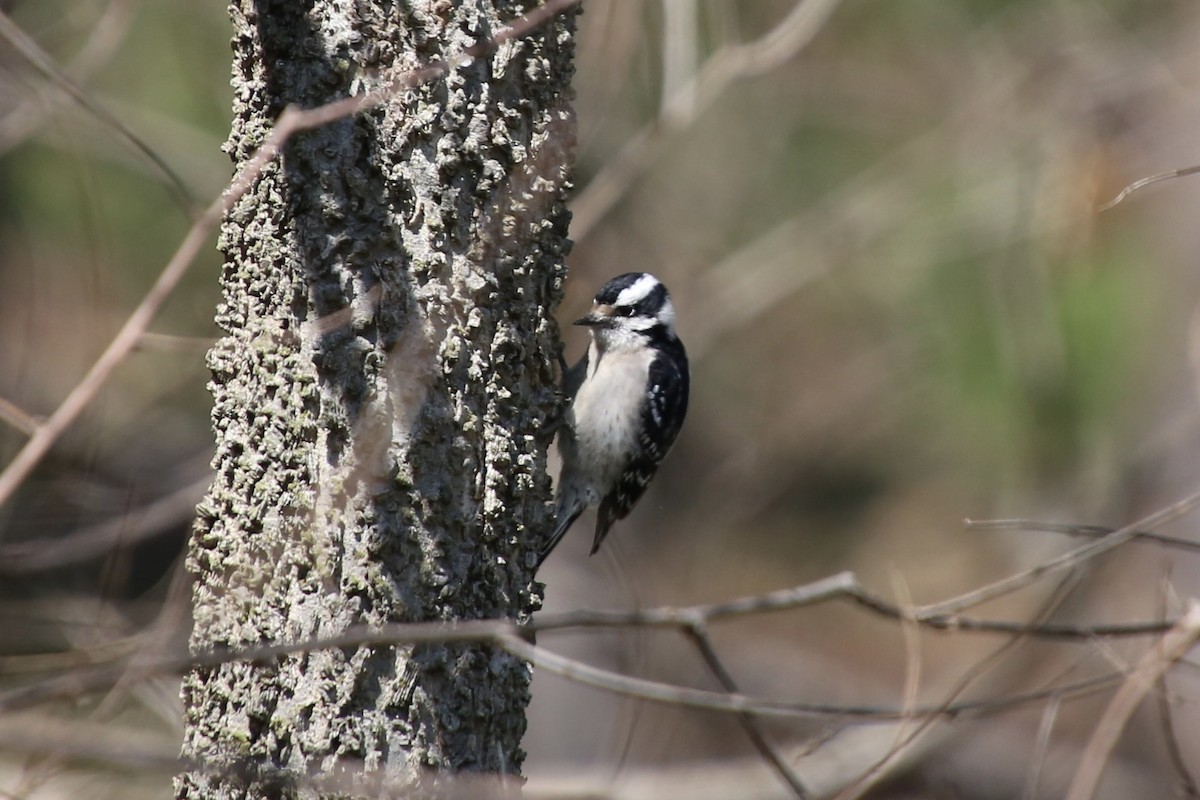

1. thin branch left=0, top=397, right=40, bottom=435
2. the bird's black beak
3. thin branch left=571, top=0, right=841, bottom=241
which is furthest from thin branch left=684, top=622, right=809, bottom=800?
thin branch left=571, top=0, right=841, bottom=241

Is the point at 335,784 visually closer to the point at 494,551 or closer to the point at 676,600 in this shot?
the point at 494,551

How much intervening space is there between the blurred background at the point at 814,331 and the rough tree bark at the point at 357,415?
1662 millimetres

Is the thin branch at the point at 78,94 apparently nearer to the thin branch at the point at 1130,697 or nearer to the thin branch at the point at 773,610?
the thin branch at the point at 773,610

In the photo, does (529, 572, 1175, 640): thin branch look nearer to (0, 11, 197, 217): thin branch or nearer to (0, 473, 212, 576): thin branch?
(0, 11, 197, 217): thin branch

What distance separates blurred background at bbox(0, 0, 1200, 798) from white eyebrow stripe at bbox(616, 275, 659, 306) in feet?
3.13

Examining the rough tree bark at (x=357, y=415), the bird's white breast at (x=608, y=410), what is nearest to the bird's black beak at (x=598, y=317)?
the bird's white breast at (x=608, y=410)

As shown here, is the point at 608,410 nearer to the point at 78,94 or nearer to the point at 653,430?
the point at 653,430

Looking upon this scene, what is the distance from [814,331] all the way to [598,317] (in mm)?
7049

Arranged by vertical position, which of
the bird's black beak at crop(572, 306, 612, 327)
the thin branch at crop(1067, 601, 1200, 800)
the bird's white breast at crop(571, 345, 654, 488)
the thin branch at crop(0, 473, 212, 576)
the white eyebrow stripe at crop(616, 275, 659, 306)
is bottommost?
the thin branch at crop(1067, 601, 1200, 800)

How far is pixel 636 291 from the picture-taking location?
16.4 ft

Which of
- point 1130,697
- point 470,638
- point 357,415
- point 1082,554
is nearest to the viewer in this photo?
point 470,638

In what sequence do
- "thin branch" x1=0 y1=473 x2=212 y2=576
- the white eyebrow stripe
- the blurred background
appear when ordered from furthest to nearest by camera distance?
the blurred background < the white eyebrow stripe < "thin branch" x1=0 y1=473 x2=212 y2=576

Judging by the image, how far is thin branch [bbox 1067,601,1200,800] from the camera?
1.80 metres

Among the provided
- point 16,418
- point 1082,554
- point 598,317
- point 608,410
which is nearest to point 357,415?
point 16,418
